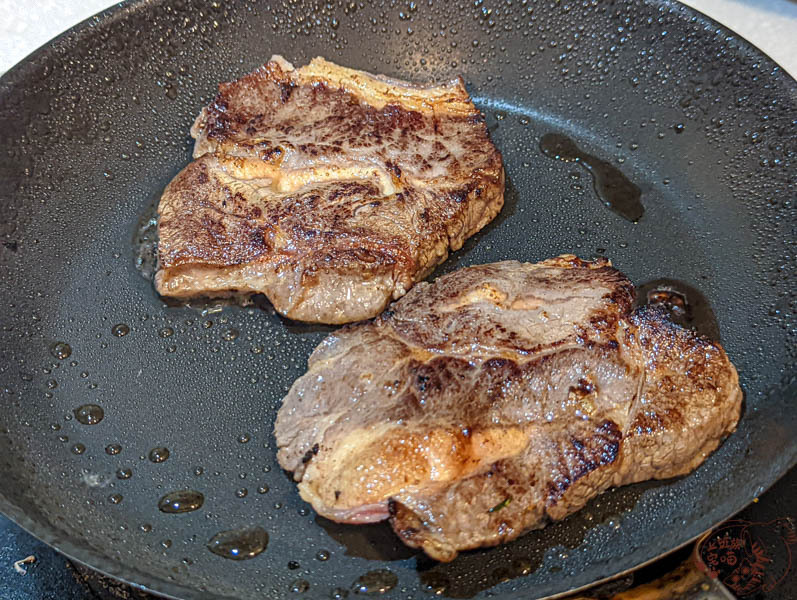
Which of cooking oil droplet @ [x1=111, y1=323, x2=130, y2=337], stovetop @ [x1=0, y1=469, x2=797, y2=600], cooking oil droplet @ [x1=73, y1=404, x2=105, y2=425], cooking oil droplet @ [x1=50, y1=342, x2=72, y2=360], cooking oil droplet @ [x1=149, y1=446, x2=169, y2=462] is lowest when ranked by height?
stovetop @ [x1=0, y1=469, x2=797, y2=600]

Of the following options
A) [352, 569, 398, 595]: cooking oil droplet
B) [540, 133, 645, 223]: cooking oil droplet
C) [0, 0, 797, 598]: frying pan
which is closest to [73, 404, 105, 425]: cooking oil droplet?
[0, 0, 797, 598]: frying pan

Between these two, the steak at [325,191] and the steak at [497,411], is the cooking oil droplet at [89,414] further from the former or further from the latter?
the steak at [497,411]

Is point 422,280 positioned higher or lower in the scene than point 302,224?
lower

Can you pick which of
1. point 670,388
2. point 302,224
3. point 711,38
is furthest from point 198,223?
point 711,38

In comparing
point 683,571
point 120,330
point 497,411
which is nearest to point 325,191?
point 120,330

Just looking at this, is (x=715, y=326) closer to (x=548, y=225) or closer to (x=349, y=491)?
(x=548, y=225)

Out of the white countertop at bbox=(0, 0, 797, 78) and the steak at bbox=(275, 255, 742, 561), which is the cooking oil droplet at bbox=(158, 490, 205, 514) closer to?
the steak at bbox=(275, 255, 742, 561)
